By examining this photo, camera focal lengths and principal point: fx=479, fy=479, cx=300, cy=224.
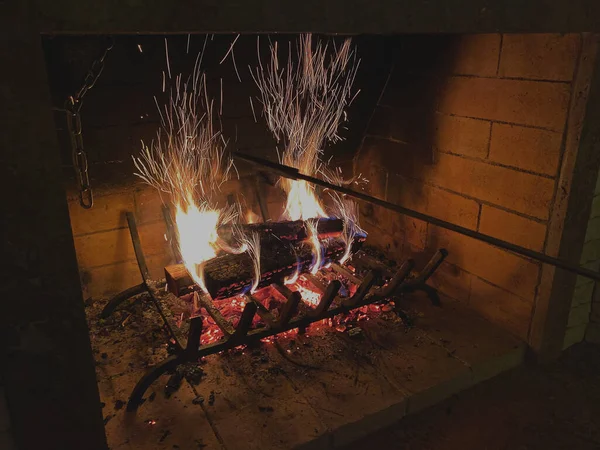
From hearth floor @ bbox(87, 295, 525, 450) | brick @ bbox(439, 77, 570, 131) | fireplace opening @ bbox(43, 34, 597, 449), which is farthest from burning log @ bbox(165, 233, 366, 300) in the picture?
brick @ bbox(439, 77, 570, 131)

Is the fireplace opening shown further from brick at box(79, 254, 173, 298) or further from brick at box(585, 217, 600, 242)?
brick at box(585, 217, 600, 242)

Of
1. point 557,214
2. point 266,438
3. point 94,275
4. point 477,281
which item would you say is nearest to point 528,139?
point 557,214

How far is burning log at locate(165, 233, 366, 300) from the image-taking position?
2.74 meters

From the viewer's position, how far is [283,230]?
3.11 m

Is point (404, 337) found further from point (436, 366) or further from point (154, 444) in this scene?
point (154, 444)

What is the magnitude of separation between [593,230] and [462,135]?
911mm

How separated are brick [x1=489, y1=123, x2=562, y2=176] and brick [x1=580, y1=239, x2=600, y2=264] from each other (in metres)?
0.55

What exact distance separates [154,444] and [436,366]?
146 cm

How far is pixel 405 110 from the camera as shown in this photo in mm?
3338

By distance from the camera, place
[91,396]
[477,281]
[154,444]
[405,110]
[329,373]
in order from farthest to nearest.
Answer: [405,110] < [477,281] < [329,373] < [154,444] < [91,396]

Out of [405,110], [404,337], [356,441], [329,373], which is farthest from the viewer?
[405,110]

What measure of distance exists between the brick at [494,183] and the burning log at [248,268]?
828 mm

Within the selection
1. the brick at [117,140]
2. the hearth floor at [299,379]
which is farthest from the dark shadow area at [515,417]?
the brick at [117,140]

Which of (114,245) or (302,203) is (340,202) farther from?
(114,245)
